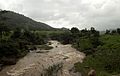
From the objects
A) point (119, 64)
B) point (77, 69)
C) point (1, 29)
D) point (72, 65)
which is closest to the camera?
point (119, 64)

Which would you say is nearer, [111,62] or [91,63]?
[111,62]

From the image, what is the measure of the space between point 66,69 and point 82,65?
348 cm

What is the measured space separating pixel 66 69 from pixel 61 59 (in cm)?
983

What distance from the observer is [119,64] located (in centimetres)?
4028

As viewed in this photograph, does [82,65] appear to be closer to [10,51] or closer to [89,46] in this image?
[10,51]

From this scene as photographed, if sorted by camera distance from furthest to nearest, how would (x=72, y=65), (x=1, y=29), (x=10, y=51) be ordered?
(x=1, y=29), (x=10, y=51), (x=72, y=65)

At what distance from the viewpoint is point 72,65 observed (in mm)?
48094

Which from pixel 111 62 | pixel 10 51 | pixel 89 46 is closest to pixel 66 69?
pixel 111 62

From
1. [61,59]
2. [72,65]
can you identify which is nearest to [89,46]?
[61,59]

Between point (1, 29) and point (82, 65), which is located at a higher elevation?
point (1, 29)

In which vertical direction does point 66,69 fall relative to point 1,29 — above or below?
below

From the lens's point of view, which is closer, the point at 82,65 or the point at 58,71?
the point at 58,71

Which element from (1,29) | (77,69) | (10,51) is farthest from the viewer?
(1,29)

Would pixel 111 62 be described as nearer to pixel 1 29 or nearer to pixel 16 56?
pixel 16 56
